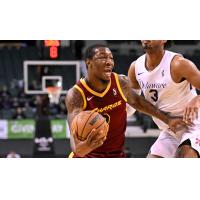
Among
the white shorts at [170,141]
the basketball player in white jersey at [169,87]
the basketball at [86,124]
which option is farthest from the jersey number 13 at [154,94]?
the basketball at [86,124]

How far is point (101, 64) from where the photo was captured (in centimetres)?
338

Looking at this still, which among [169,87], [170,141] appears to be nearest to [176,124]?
[170,141]

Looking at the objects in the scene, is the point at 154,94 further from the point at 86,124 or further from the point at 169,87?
the point at 86,124

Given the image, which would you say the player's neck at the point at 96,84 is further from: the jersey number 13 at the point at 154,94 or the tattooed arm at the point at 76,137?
the jersey number 13 at the point at 154,94

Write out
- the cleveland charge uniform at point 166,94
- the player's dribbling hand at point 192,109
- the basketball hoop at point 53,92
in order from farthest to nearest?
the basketball hoop at point 53,92 < the cleveland charge uniform at point 166,94 < the player's dribbling hand at point 192,109

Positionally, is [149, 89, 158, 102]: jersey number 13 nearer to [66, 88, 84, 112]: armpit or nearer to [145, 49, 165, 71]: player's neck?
[145, 49, 165, 71]: player's neck

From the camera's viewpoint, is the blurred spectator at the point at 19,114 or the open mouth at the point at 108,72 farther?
the blurred spectator at the point at 19,114

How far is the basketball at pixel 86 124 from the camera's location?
327 centimetres

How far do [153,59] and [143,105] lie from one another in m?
0.34

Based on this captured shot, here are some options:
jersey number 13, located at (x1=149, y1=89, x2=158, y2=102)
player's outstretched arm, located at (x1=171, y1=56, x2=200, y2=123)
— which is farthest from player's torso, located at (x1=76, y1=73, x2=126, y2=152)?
player's outstretched arm, located at (x1=171, y1=56, x2=200, y2=123)
